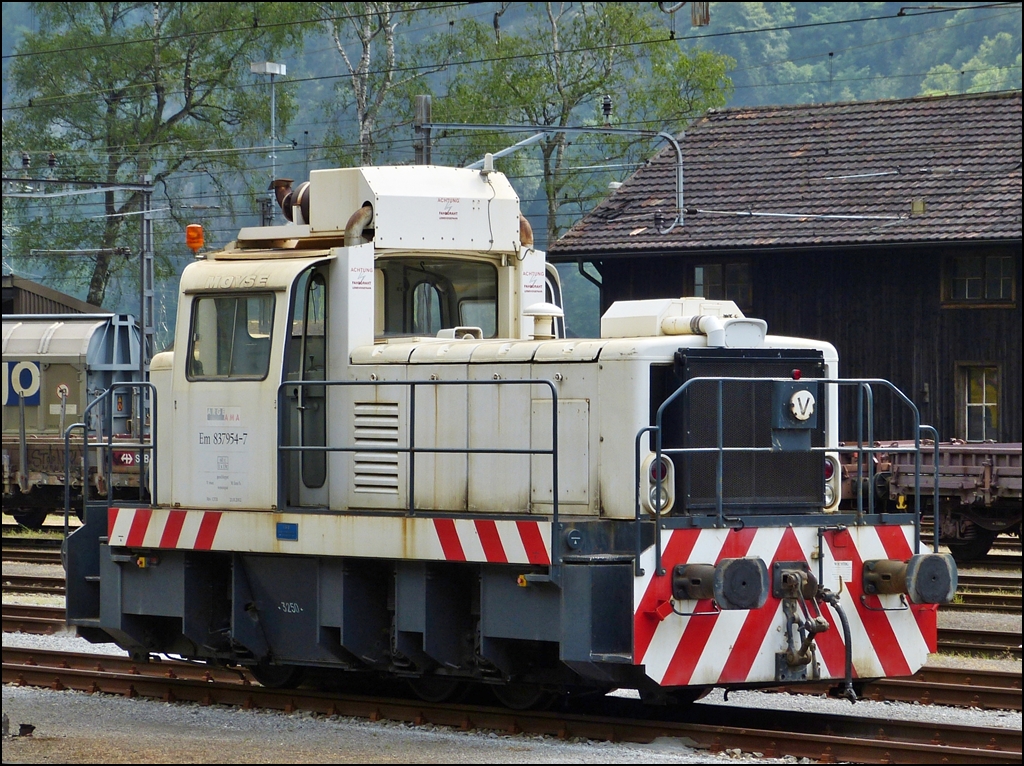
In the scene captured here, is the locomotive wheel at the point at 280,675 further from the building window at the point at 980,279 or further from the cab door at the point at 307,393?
the building window at the point at 980,279

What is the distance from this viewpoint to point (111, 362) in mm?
26234

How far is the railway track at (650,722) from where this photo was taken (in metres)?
8.14

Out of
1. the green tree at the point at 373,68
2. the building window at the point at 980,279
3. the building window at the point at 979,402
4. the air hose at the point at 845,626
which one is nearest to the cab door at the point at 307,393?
the air hose at the point at 845,626

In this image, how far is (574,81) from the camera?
41.4 m

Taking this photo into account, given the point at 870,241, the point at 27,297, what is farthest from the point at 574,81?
the point at 870,241

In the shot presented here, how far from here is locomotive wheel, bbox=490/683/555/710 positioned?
9.16m

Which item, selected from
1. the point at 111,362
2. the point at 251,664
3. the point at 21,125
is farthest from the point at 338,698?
the point at 21,125

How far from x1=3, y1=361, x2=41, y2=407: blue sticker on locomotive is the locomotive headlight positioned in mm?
19733

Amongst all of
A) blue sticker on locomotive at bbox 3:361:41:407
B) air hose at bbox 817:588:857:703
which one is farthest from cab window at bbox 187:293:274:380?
blue sticker on locomotive at bbox 3:361:41:407

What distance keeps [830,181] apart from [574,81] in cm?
1423

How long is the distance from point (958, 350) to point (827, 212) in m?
3.39

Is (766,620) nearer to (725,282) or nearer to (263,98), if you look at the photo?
(725,282)

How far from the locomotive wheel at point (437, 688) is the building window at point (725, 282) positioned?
1965 cm

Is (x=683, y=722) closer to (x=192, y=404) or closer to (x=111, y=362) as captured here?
(x=192, y=404)
